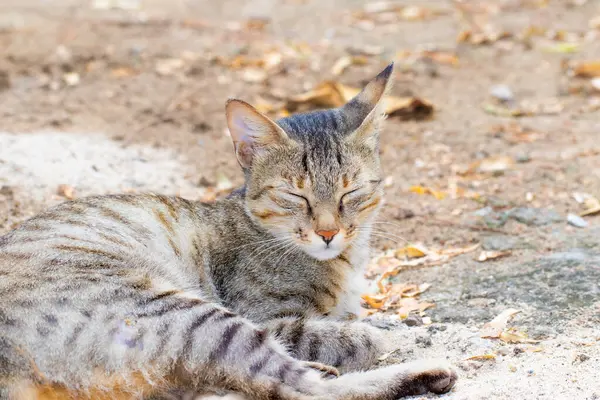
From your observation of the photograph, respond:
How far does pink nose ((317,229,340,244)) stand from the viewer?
453 centimetres

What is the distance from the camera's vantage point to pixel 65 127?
770 centimetres

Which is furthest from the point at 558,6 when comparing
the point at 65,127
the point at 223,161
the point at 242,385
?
the point at 242,385

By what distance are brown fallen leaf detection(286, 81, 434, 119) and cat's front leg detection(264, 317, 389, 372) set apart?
4058 mm

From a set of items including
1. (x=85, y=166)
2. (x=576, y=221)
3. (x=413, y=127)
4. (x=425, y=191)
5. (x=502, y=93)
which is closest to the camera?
(x=576, y=221)

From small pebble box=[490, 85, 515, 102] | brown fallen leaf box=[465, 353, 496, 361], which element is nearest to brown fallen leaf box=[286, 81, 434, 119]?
small pebble box=[490, 85, 515, 102]

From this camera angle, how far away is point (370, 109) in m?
5.04

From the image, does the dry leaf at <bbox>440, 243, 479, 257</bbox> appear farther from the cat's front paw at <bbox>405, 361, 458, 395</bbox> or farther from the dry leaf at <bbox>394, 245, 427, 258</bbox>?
the cat's front paw at <bbox>405, 361, 458, 395</bbox>

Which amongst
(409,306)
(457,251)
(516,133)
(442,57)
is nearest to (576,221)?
(457,251)

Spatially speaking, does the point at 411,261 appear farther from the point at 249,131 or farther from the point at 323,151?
the point at 249,131

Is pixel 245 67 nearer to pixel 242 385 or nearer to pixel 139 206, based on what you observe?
pixel 139 206

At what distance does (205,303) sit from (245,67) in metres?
5.91

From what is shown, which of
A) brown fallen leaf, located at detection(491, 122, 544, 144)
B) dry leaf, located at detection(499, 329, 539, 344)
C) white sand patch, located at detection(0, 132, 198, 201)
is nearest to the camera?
dry leaf, located at detection(499, 329, 539, 344)

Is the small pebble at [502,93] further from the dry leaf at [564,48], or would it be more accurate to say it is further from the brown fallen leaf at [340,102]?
the dry leaf at [564,48]

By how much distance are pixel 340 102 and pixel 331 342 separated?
4255 millimetres
